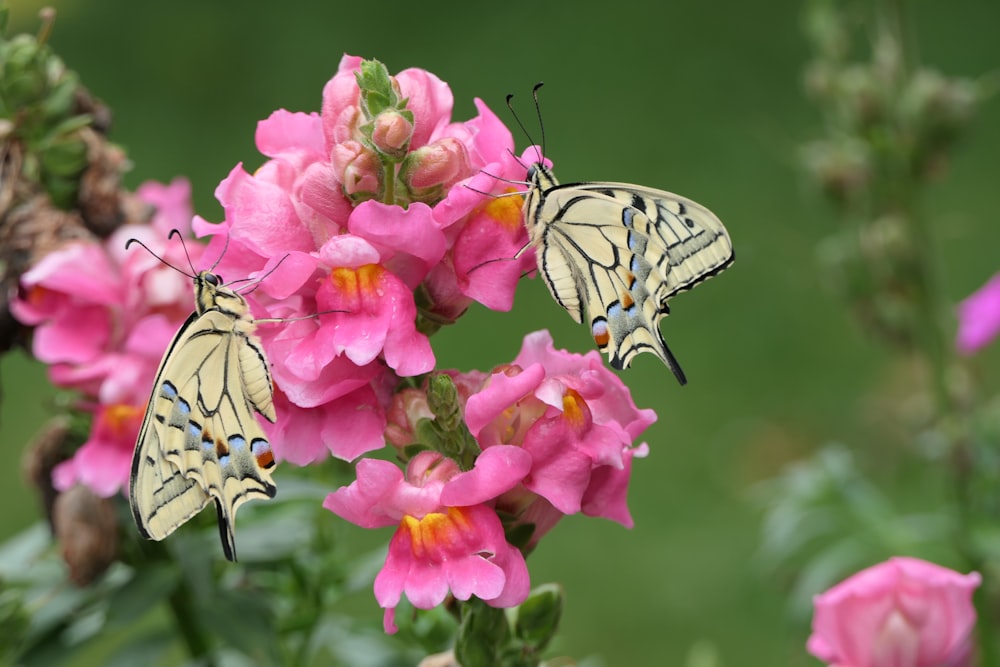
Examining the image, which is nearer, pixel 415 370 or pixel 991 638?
pixel 415 370

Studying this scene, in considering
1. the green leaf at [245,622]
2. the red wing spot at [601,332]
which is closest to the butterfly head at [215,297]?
the red wing spot at [601,332]

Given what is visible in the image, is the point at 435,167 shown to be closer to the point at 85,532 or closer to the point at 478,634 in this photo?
the point at 478,634

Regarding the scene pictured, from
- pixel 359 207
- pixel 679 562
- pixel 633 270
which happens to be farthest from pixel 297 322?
pixel 679 562

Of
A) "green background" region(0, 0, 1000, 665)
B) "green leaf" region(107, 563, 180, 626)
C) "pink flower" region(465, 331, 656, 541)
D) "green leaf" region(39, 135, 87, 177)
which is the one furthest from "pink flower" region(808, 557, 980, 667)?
"green background" region(0, 0, 1000, 665)

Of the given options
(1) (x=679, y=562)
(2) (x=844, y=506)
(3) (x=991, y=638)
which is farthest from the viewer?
(1) (x=679, y=562)

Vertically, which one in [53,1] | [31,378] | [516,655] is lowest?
[31,378]

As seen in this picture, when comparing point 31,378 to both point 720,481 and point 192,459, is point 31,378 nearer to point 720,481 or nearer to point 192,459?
point 720,481
